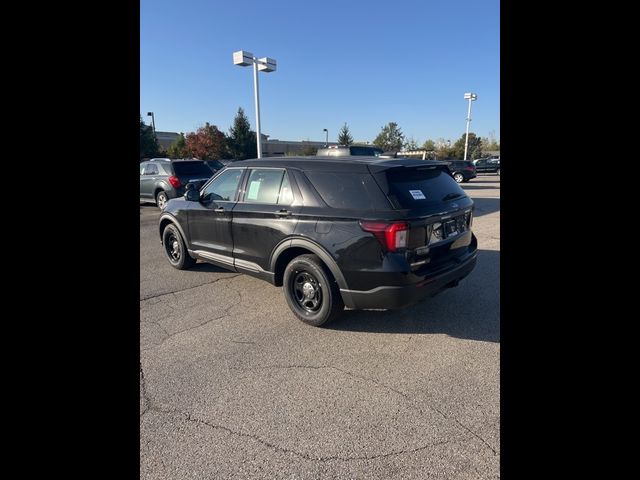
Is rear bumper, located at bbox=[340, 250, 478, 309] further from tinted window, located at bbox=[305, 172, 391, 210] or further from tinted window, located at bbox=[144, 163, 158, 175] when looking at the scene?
tinted window, located at bbox=[144, 163, 158, 175]

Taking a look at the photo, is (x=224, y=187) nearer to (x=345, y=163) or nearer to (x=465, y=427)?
(x=345, y=163)

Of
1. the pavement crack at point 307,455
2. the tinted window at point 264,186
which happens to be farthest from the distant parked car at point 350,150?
the pavement crack at point 307,455

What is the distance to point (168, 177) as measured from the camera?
12.4 metres

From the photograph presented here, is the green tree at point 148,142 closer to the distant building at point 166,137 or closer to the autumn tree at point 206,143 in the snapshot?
the autumn tree at point 206,143

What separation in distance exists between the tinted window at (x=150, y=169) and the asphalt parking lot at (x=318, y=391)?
9765 mm

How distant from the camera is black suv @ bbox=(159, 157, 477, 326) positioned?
3.23 m

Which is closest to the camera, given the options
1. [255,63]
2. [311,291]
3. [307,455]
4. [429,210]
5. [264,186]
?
[307,455]

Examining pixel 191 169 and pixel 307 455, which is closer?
pixel 307 455

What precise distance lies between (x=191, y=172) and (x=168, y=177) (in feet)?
2.73

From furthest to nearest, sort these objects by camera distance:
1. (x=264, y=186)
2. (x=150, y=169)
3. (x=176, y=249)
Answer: (x=150, y=169)
(x=176, y=249)
(x=264, y=186)

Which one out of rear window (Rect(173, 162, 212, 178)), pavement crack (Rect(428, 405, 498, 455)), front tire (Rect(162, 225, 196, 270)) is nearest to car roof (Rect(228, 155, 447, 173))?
pavement crack (Rect(428, 405, 498, 455))

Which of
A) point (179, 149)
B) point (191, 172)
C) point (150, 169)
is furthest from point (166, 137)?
point (191, 172)
